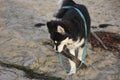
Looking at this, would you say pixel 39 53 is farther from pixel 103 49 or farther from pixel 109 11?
pixel 109 11

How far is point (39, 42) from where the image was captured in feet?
20.9

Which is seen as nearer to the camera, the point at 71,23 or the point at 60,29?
the point at 60,29

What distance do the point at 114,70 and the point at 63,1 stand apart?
145 cm

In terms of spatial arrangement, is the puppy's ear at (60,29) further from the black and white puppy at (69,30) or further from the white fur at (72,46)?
the white fur at (72,46)

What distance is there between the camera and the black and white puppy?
442 cm

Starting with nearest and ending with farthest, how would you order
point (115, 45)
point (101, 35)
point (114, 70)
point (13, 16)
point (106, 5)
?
point (114, 70), point (115, 45), point (101, 35), point (13, 16), point (106, 5)

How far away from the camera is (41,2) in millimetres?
9219

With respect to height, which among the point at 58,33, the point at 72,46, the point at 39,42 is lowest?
the point at 39,42

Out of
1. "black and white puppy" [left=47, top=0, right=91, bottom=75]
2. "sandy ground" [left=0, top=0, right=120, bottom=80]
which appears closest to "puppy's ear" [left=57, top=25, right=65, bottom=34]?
"black and white puppy" [left=47, top=0, right=91, bottom=75]

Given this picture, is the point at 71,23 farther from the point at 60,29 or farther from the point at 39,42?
the point at 39,42

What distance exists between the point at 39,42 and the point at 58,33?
2.00 m

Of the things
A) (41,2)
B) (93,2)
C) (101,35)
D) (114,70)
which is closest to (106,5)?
(93,2)

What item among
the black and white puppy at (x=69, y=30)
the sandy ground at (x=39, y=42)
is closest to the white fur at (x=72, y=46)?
the black and white puppy at (x=69, y=30)

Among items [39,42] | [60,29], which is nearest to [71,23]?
[60,29]
